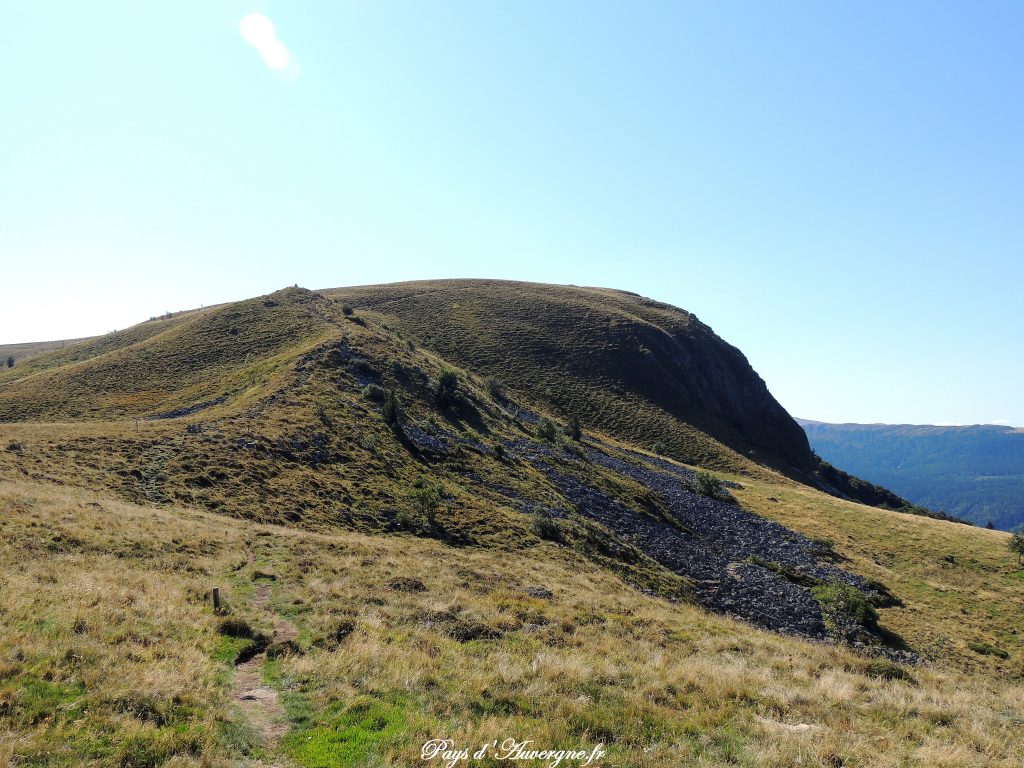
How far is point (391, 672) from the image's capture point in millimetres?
11781

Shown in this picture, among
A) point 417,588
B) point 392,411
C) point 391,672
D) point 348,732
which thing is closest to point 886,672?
point 391,672

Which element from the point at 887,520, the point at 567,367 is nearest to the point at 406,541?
the point at 887,520

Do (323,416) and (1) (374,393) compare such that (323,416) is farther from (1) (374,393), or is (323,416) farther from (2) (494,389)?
(2) (494,389)

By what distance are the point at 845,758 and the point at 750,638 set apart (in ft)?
32.2

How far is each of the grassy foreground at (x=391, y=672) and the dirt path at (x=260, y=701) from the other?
A: 22cm

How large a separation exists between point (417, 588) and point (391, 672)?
7556 mm

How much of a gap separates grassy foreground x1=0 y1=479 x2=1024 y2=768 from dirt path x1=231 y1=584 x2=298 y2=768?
22 cm

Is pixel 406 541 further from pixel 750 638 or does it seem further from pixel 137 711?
pixel 137 711

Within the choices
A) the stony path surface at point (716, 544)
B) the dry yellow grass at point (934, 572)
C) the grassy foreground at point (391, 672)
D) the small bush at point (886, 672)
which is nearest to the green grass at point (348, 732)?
the grassy foreground at point (391, 672)

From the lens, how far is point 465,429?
153ft

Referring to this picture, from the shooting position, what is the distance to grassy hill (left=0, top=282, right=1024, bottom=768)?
9.52 meters

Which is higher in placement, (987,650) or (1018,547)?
(1018,547)

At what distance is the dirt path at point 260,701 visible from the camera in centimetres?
948

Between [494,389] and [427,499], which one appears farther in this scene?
[494,389]
